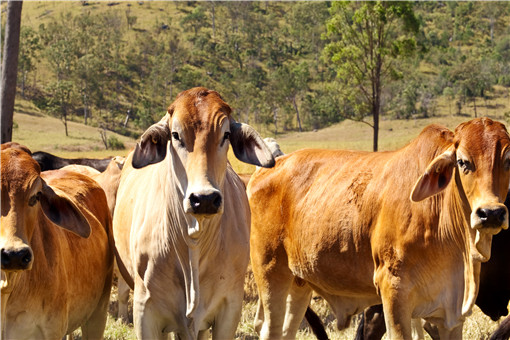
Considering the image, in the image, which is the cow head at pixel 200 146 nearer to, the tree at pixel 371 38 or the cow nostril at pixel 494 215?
the cow nostril at pixel 494 215

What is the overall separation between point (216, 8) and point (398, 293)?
377 feet

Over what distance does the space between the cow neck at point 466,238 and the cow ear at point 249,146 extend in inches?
59.7

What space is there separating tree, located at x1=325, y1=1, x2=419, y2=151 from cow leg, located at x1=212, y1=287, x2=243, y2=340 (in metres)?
29.9

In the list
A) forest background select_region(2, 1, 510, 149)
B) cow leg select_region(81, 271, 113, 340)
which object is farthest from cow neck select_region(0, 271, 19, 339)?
forest background select_region(2, 1, 510, 149)

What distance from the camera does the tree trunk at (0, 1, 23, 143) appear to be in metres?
12.1

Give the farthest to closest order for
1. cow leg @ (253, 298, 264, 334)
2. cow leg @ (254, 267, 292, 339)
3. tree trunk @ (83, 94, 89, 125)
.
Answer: tree trunk @ (83, 94, 89, 125) → cow leg @ (253, 298, 264, 334) → cow leg @ (254, 267, 292, 339)

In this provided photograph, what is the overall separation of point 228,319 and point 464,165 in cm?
192

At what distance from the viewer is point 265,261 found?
21.9 ft

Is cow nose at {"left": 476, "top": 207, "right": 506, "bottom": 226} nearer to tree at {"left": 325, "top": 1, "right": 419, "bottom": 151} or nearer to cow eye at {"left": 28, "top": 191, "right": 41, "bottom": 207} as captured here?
cow eye at {"left": 28, "top": 191, "right": 41, "bottom": 207}

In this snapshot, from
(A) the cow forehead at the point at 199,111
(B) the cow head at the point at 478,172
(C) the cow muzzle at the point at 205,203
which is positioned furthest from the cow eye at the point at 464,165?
(C) the cow muzzle at the point at 205,203

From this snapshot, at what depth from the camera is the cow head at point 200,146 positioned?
4184mm

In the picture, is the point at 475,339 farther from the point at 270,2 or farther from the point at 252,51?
the point at 270,2

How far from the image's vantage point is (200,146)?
14.3 ft

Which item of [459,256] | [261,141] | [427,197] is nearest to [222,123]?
[261,141]
